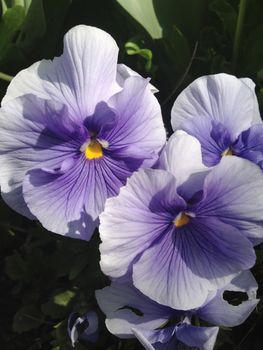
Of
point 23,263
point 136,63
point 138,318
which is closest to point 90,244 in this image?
point 138,318

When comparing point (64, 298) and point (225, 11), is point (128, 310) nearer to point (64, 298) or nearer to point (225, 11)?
point (64, 298)

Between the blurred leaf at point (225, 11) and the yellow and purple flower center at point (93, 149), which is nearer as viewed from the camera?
the yellow and purple flower center at point (93, 149)

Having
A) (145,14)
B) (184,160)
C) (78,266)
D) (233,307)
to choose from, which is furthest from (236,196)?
(145,14)

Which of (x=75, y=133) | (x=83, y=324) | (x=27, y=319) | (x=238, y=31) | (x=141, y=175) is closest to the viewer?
(x=141, y=175)

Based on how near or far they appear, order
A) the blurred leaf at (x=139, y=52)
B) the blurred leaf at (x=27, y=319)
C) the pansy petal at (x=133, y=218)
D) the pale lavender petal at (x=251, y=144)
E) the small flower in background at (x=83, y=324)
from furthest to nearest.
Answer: the blurred leaf at (x=27, y=319), the blurred leaf at (x=139, y=52), the small flower in background at (x=83, y=324), the pale lavender petal at (x=251, y=144), the pansy petal at (x=133, y=218)

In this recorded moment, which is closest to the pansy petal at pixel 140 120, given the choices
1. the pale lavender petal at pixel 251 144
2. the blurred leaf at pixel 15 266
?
the pale lavender petal at pixel 251 144

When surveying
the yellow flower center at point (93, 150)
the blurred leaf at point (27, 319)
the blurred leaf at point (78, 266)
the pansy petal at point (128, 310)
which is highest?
the yellow flower center at point (93, 150)

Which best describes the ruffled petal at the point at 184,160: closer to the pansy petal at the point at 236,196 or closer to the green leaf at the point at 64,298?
the pansy petal at the point at 236,196

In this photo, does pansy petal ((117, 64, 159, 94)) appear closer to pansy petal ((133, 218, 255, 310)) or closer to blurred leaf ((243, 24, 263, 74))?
pansy petal ((133, 218, 255, 310))
